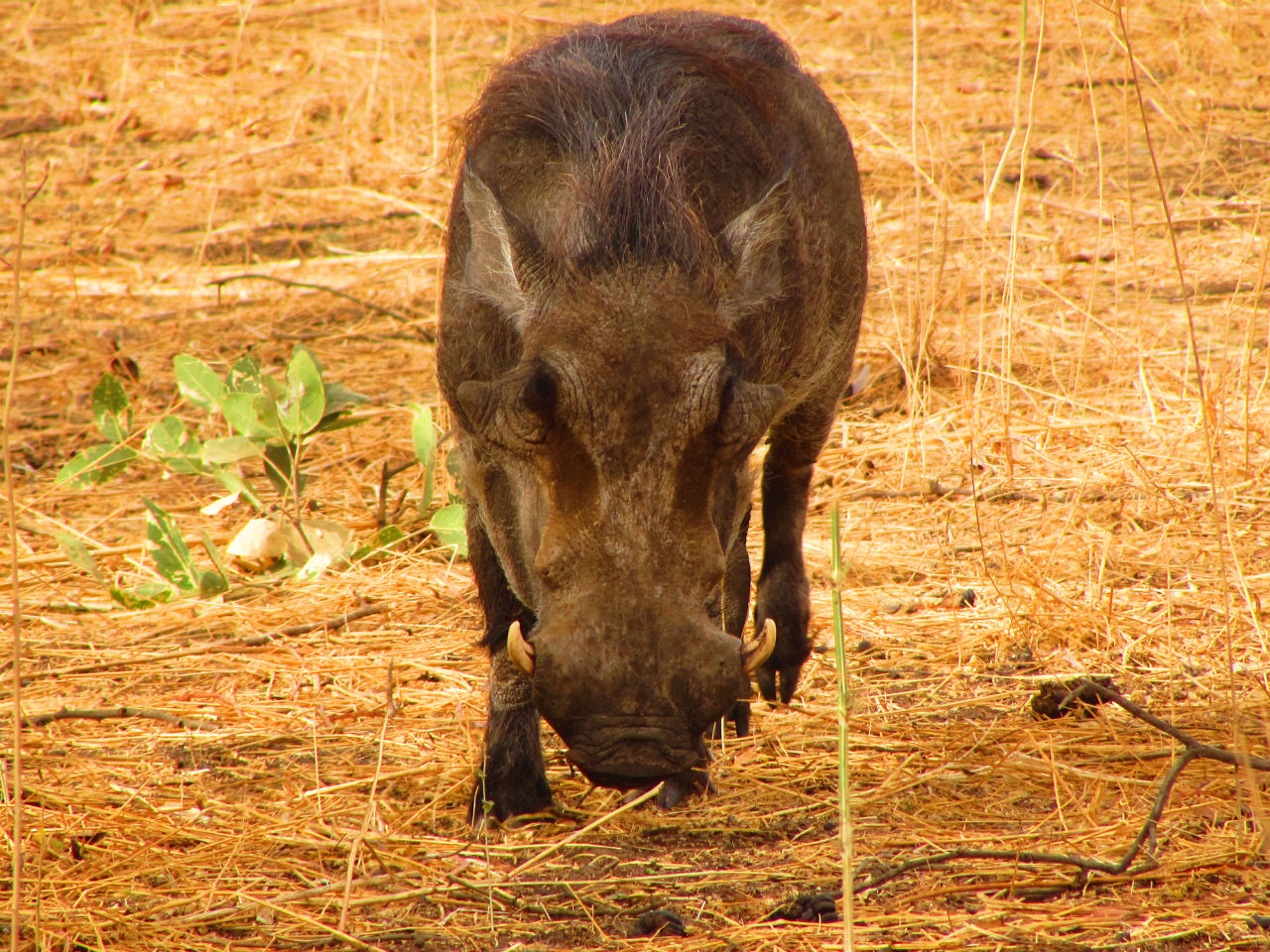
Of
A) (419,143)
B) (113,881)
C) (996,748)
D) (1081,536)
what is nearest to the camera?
(113,881)

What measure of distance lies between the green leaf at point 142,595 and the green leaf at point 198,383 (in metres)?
0.55

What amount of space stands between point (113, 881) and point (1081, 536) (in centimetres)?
284

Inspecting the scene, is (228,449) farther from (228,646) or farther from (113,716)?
(113,716)

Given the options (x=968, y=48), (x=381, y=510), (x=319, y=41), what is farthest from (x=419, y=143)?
(x=381, y=510)

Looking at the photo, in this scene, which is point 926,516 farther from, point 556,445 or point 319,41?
point 319,41

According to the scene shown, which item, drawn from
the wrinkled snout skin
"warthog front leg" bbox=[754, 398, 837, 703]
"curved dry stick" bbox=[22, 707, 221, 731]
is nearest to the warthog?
the wrinkled snout skin

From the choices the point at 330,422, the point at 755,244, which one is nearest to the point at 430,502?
the point at 330,422

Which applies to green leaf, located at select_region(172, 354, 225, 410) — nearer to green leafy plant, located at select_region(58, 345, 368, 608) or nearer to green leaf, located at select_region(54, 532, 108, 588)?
green leafy plant, located at select_region(58, 345, 368, 608)

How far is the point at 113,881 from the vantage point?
2.36 m

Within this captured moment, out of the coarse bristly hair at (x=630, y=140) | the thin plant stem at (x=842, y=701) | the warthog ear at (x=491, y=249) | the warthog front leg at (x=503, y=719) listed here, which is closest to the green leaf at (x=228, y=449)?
the warthog front leg at (x=503, y=719)

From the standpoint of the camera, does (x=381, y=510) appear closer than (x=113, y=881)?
No

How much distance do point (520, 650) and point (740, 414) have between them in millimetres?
532

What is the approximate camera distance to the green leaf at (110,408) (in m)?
4.24

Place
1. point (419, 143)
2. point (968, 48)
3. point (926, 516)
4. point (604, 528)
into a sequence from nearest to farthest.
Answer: point (604, 528)
point (926, 516)
point (419, 143)
point (968, 48)
